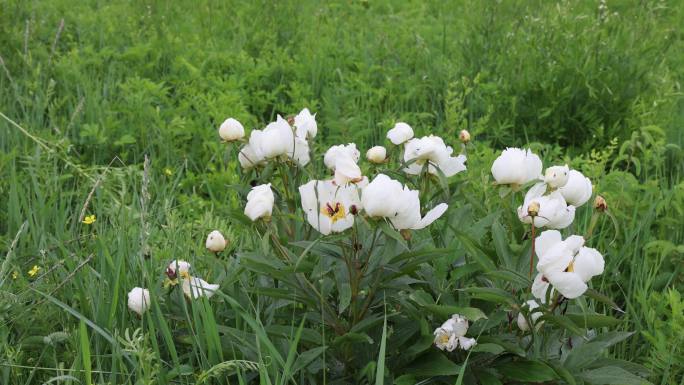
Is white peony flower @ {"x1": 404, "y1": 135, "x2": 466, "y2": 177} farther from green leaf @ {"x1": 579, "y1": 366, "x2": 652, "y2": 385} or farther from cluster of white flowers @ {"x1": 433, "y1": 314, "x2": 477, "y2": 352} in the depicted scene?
green leaf @ {"x1": 579, "y1": 366, "x2": 652, "y2": 385}

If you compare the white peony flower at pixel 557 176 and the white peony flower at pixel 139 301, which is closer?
the white peony flower at pixel 557 176

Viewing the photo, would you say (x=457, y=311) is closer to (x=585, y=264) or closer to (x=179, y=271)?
(x=585, y=264)

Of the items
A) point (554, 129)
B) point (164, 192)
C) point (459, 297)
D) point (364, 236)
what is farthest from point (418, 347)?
point (554, 129)

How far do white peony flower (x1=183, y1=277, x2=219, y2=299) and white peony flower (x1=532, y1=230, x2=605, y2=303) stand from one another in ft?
2.34

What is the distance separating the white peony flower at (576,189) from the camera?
1822mm

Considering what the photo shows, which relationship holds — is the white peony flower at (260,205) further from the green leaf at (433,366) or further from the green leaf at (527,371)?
the green leaf at (527,371)

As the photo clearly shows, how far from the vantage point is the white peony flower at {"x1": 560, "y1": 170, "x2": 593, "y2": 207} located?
182cm

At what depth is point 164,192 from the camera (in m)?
2.90

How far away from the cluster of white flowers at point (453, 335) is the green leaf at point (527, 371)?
13 centimetres

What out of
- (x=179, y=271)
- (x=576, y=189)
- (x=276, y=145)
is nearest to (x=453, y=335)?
(x=576, y=189)

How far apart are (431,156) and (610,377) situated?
590mm

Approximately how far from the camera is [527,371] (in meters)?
1.76

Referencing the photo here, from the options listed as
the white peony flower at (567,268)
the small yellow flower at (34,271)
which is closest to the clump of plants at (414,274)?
the white peony flower at (567,268)

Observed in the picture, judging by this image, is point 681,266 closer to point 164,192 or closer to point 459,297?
point 459,297
